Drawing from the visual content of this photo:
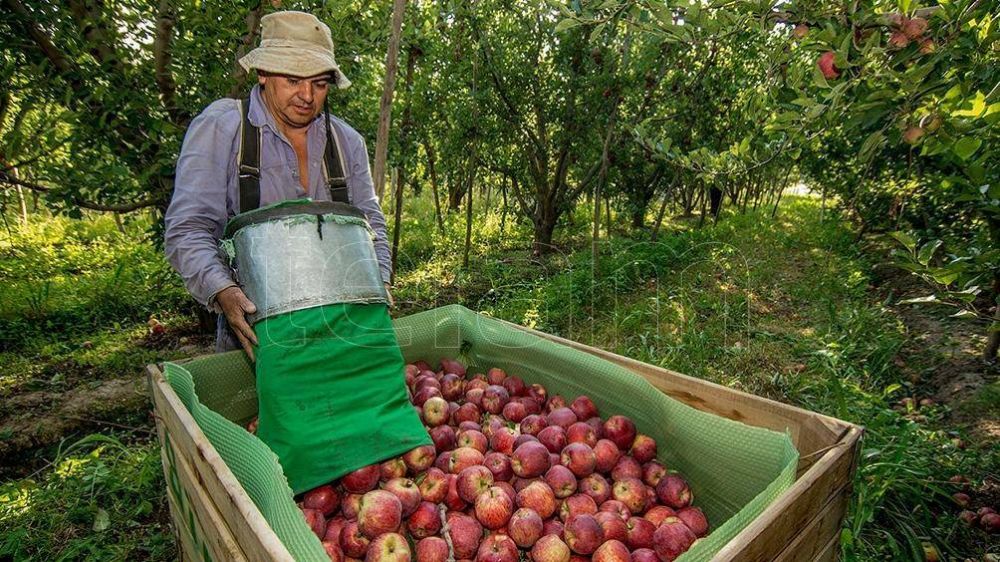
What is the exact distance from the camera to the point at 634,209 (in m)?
12.6

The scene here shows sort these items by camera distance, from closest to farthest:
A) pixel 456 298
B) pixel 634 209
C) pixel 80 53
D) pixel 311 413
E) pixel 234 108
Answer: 1. pixel 311 413
2. pixel 234 108
3. pixel 80 53
4. pixel 456 298
5. pixel 634 209

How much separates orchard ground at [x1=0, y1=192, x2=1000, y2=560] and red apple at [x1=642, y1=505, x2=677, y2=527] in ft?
3.97

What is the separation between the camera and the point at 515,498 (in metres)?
1.72

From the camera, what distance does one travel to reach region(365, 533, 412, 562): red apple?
1423mm

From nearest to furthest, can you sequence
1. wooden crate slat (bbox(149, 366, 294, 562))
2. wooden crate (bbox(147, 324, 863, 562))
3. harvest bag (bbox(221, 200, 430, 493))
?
wooden crate slat (bbox(149, 366, 294, 562))
wooden crate (bbox(147, 324, 863, 562))
harvest bag (bbox(221, 200, 430, 493))

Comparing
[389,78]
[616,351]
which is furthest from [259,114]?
[616,351]

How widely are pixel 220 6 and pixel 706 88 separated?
8.89 meters

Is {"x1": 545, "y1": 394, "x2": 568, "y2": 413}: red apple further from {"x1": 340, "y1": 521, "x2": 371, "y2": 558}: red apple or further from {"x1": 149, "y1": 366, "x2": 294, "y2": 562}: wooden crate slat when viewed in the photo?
{"x1": 149, "y1": 366, "x2": 294, "y2": 562}: wooden crate slat

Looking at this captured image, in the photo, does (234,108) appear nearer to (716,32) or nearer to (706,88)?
(716,32)

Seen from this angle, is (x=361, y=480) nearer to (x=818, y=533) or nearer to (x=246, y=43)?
(x=818, y=533)

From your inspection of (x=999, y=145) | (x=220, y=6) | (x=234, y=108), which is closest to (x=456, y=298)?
(x=220, y=6)

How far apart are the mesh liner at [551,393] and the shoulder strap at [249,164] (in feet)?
2.03

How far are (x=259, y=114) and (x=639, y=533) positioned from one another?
2.07 metres

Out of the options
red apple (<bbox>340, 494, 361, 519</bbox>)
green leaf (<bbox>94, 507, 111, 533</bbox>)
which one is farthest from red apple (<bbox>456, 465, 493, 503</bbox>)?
green leaf (<bbox>94, 507, 111, 533</bbox>)
